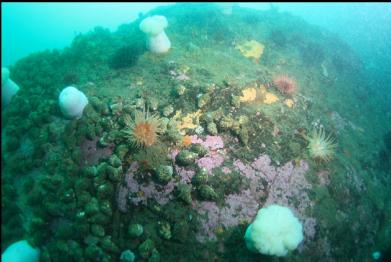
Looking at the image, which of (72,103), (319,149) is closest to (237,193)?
(319,149)

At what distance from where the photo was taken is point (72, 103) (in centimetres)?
675

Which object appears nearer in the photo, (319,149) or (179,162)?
(179,162)

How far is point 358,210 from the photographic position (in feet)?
21.9

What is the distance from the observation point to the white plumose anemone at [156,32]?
883 centimetres

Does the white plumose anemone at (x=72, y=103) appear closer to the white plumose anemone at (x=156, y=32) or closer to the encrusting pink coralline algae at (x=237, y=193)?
the encrusting pink coralline algae at (x=237, y=193)

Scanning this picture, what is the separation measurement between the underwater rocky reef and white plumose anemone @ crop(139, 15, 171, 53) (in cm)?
4

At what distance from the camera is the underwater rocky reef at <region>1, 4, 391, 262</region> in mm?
5387

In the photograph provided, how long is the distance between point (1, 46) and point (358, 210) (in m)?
61.1

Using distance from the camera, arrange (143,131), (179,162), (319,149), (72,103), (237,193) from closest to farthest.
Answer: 1. (237,193)
2. (179,162)
3. (143,131)
4. (319,149)
5. (72,103)

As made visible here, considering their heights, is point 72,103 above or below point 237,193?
above

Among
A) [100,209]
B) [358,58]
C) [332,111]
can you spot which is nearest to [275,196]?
[100,209]

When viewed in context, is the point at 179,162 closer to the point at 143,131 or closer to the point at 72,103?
the point at 143,131

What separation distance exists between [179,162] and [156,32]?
483 centimetres

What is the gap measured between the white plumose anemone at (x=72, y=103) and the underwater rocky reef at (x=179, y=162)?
0.05 metres
